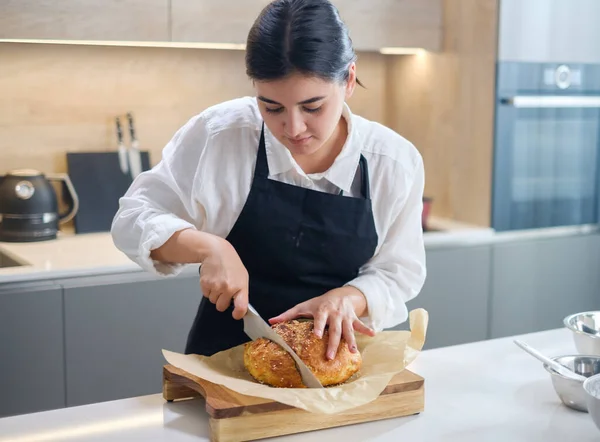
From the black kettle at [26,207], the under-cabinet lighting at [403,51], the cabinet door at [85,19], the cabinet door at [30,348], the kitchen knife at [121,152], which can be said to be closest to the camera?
the cabinet door at [30,348]

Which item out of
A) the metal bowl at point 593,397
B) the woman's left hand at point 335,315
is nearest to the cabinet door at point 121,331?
the woman's left hand at point 335,315

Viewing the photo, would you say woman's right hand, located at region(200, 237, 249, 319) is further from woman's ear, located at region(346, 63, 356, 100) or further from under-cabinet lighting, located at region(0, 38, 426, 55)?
under-cabinet lighting, located at region(0, 38, 426, 55)

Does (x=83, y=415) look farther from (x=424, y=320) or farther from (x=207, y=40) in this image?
(x=207, y=40)

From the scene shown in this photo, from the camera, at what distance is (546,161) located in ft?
9.94

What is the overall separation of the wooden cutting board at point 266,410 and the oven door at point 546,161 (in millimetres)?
1737

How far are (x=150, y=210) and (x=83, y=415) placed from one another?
15.2 inches

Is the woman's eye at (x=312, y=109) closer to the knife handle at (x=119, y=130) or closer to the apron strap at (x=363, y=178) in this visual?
the apron strap at (x=363, y=178)

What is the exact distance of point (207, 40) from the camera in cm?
263

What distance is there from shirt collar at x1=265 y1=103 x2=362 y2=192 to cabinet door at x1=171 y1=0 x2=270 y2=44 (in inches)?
44.4

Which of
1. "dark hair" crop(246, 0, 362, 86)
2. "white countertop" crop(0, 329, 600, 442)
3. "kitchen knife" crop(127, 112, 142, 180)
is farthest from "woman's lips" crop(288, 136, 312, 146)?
"kitchen knife" crop(127, 112, 142, 180)

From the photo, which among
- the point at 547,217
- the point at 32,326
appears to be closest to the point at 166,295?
the point at 32,326

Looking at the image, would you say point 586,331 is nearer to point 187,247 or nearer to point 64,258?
point 187,247

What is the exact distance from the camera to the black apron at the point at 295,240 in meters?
1.58

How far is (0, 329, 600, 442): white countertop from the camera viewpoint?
123 centimetres
